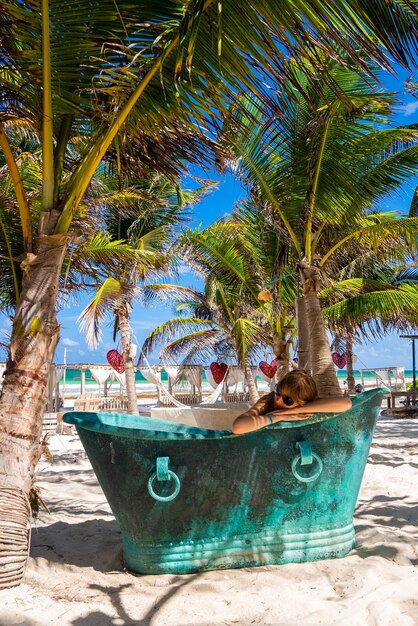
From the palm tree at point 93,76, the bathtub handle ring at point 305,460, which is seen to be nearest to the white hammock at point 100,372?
the palm tree at point 93,76

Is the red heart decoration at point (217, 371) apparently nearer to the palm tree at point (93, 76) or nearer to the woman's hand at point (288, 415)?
the palm tree at point (93, 76)

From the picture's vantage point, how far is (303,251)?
5.63 metres

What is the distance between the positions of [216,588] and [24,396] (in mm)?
1256

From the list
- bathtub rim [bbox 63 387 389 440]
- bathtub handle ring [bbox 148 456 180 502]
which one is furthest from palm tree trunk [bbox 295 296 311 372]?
bathtub handle ring [bbox 148 456 180 502]

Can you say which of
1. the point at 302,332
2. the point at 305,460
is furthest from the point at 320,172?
the point at 305,460

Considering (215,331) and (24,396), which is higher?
(215,331)

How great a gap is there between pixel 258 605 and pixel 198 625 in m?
0.29

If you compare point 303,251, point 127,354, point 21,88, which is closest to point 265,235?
point 303,251

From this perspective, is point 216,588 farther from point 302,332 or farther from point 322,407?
point 302,332

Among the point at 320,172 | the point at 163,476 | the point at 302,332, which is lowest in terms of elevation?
the point at 163,476

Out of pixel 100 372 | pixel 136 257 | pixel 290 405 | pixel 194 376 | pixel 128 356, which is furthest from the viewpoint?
pixel 100 372

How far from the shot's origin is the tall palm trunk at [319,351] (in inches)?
181

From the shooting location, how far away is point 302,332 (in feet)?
18.1

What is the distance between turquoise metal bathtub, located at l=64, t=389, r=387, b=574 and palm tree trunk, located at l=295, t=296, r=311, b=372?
2680 mm
